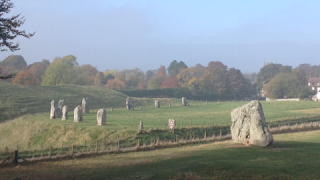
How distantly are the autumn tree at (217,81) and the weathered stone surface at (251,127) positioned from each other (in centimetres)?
9241

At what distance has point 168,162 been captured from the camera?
21516 millimetres

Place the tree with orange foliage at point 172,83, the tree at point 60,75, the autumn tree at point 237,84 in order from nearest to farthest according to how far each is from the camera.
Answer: the tree at point 60,75, the autumn tree at point 237,84, the tree with orange foliage at point 172,83

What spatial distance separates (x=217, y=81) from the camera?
122 metres

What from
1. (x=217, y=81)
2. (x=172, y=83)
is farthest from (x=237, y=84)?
(x=172, y=83)

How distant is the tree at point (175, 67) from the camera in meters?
171

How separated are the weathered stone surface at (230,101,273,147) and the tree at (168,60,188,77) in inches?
5614

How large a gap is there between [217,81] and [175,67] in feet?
183

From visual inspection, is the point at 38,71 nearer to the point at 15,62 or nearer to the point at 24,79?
the point at 15,62

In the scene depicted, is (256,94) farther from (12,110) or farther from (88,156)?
(88,156)

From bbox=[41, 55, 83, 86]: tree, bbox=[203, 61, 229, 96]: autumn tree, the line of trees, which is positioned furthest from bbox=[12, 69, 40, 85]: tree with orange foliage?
bbox=[203, 61, 229, 96]: autumn tree

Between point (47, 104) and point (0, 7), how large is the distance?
51.3m

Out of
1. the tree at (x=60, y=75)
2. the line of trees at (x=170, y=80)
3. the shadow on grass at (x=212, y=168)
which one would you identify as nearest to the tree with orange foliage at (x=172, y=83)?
the line of trees at (x=170, y=80)

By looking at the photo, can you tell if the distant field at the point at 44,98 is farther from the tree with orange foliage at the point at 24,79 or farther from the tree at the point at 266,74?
the tree at the point at 266,74

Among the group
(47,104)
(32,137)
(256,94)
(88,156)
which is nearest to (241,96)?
(256,94)
